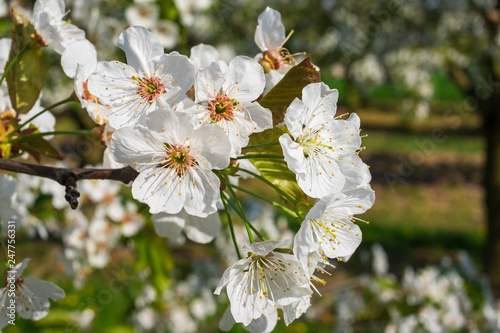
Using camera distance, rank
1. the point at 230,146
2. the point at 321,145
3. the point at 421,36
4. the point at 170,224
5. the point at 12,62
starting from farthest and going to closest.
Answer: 1. the point at 421,36
2. the point at 170,224
3. the point at 12,62
4. the point at 321,145
5. the point at 230,146

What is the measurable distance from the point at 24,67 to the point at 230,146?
610 mm

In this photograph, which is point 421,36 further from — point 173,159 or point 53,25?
point 173,159

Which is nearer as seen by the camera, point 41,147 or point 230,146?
point 230,146

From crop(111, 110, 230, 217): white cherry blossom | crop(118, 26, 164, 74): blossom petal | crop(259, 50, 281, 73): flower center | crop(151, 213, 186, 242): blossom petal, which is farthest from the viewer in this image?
crop(151, 213, 186, 242): blossom petal

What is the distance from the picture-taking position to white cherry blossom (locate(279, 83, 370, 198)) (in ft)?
3.13

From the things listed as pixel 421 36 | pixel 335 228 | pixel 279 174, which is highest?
pixel 279 174

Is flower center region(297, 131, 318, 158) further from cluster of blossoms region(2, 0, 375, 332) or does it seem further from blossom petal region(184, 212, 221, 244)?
blossom petal region(184, 212, 221, 244)

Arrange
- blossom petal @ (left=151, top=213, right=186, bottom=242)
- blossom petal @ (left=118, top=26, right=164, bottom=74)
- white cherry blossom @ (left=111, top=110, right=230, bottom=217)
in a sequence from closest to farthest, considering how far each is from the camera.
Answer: white cherry blossom @ (left=111, top=110, right=230, bottom=217) → blossom petal @ (left=118, top=26, right=164, bottom=74) → blossom petal @ (left=151, top=213, right=186, bottom=242)

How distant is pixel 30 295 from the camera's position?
45.4 inches

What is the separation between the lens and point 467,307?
306cm

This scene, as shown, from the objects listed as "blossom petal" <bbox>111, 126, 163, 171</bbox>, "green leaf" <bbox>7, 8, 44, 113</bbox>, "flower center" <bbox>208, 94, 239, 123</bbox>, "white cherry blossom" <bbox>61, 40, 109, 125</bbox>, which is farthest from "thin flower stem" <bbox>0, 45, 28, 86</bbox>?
"flower center" <bbox>208, 94, 239, 123</bbox>

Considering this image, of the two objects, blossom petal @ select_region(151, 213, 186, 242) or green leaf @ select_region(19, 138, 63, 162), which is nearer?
green leaf @ select_region(19, 138, 63, 162)

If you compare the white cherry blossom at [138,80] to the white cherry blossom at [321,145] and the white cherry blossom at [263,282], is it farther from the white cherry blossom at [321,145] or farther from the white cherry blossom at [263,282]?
the white cherry blossom at [263,282]

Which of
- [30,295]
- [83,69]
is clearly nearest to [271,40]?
[83,69]
